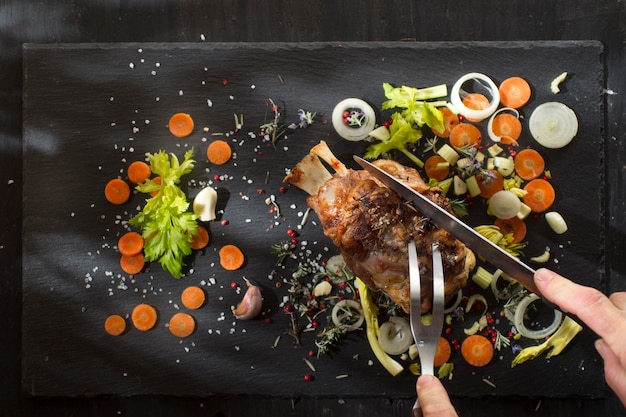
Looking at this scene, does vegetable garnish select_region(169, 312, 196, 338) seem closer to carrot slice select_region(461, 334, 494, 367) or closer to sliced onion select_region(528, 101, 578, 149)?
carrot slice select_region(461, 334, 494, 367)

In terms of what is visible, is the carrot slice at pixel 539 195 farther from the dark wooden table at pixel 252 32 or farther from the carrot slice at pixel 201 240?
the carrot slice at pixel 201 240

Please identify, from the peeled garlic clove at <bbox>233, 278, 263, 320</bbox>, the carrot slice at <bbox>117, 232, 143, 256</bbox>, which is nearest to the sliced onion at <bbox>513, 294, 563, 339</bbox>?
the peeled garlic clove at <bbox>233, 278, 263, 320</bbox>

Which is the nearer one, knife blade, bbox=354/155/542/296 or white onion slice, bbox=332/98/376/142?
knife blade, bbox=354/155/542/296

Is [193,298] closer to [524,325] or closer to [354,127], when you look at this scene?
[354,127]

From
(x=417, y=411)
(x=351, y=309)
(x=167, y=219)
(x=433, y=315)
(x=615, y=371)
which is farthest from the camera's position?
(x=351, y=309)

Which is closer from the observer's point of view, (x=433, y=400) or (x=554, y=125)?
(x=433, y=400)

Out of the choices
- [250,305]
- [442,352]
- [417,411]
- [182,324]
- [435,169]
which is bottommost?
[417,411]

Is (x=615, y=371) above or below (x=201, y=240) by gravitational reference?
below

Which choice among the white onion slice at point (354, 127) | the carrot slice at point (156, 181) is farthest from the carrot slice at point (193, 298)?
the white onion slice at point (354, 127)

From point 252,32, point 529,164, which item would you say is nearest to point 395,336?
point 529,164
